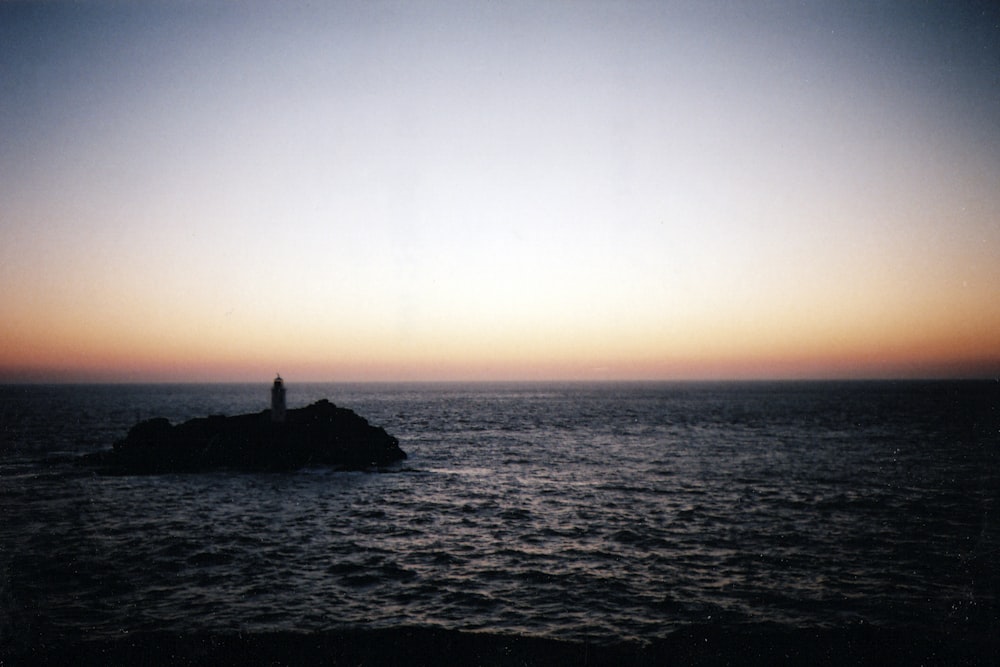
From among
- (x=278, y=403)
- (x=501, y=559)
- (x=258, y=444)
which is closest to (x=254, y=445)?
(x=258, y=444)

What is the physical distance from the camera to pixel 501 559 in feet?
61.6

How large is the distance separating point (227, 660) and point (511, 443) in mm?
46569

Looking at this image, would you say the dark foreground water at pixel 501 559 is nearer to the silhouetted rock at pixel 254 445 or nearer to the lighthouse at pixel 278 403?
the silhouetted rock at pixel 254 445

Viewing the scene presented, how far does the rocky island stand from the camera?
38750 millimetres

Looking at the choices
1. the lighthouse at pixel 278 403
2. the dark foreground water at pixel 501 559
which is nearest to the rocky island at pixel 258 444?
the lighthouse at pixel 278 403

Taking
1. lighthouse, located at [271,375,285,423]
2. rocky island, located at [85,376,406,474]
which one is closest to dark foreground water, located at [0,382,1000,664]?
rocky island, located at [85,376,406,474]

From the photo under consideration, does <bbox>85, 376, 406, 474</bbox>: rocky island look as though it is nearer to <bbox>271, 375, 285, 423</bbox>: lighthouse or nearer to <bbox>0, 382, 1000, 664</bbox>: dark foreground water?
<bbox>271, 375, 285, 423</bbox>: lighthouse

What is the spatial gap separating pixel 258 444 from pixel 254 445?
0.27m

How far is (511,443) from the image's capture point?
56250mm

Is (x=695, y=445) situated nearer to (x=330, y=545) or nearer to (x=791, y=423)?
(x=791, y=423)

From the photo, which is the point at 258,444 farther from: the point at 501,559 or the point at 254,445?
the point at 501,559

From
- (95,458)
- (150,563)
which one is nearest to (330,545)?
(150,563)

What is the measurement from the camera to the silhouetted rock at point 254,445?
38.8 m

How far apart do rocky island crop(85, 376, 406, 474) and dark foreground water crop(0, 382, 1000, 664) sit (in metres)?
2.55
